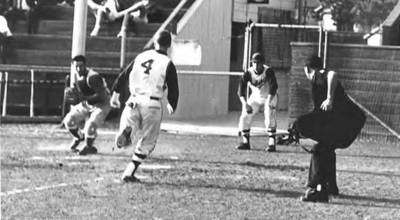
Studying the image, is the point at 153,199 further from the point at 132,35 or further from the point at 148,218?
the point at 132,35

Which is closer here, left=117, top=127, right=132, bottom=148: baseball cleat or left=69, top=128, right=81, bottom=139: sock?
left=117, top=127, right=132, bottom=148: baseball cleat

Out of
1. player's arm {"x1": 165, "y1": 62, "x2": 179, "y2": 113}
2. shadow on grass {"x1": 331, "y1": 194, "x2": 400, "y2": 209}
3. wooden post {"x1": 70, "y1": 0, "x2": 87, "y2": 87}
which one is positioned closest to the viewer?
shadow on grass {"x1": 331, "y1": 194, "x2": 400, "y2": 209}

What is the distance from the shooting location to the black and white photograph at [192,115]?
1112cm

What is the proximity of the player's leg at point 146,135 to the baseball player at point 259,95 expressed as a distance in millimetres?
5333

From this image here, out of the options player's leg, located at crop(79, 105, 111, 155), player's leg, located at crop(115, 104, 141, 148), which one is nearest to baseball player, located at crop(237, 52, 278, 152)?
player's leg, located at crop(79, 105, 111, 155)

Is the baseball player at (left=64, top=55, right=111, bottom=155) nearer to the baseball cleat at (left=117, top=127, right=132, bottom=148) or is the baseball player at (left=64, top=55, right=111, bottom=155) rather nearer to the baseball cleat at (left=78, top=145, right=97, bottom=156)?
the baseball cleat at (left=78, top=145, right=97, bottom=156)

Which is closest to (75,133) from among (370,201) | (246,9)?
(370,201)

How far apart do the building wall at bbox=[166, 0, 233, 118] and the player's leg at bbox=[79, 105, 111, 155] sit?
270 inches

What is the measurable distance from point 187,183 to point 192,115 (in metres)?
11.7

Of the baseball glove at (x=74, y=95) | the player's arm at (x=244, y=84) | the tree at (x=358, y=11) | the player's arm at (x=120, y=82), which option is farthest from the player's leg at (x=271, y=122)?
the tree at (x=358, y=11)

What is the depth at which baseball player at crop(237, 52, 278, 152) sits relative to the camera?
17.6m

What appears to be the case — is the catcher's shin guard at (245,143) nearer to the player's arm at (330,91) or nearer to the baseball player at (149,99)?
the baseball player at (149,99)

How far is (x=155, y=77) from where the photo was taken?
40.8 ft

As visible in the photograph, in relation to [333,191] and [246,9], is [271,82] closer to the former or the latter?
[333,191]
